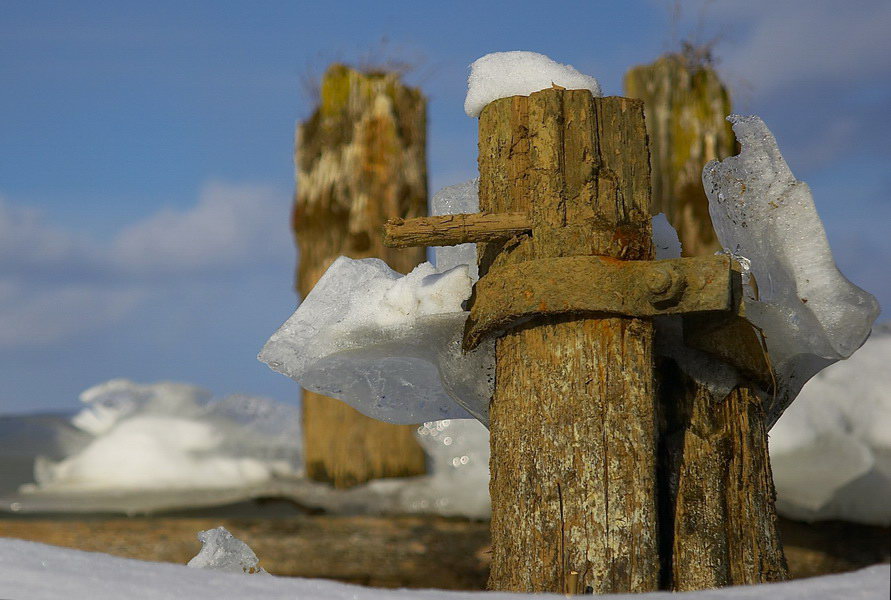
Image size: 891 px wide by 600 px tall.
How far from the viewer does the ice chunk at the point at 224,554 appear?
248 cm

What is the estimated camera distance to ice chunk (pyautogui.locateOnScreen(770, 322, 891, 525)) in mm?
5027

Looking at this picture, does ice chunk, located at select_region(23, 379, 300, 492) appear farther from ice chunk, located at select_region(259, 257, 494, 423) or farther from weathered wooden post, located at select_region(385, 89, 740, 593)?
weathered wooden post, located at select_region(385, 89, 740, 593)

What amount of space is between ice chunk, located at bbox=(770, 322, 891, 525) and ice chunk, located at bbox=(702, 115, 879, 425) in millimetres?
2884

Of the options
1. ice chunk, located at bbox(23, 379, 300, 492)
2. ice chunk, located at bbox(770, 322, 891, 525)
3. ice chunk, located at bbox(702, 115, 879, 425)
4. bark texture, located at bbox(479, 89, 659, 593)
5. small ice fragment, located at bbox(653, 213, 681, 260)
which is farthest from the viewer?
ice chunk, located at bbox(23, 379, 300, 492)

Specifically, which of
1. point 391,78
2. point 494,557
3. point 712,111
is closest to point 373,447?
point 391,78

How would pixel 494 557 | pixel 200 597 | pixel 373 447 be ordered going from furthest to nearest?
1. pixel 373 447
2. pixel 494 557
3. pixel 200 597

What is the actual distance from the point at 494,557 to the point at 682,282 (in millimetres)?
717

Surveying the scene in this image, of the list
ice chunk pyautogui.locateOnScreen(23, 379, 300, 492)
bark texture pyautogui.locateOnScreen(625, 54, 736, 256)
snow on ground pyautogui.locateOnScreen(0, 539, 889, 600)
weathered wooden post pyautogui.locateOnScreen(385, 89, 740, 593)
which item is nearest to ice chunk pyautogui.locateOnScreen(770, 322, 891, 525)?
bark texture pyautogui.locateOnScreen(625, 54, 736, 256)

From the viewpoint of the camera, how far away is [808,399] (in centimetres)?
510

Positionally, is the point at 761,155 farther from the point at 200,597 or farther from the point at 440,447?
the point at 440,447

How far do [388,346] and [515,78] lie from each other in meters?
0.72

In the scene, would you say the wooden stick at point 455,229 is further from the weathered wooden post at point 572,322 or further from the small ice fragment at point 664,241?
the small ice fragment at point 664,241

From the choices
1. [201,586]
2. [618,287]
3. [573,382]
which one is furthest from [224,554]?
[618,287]

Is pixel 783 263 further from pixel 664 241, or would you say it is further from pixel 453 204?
pixel 453 204
